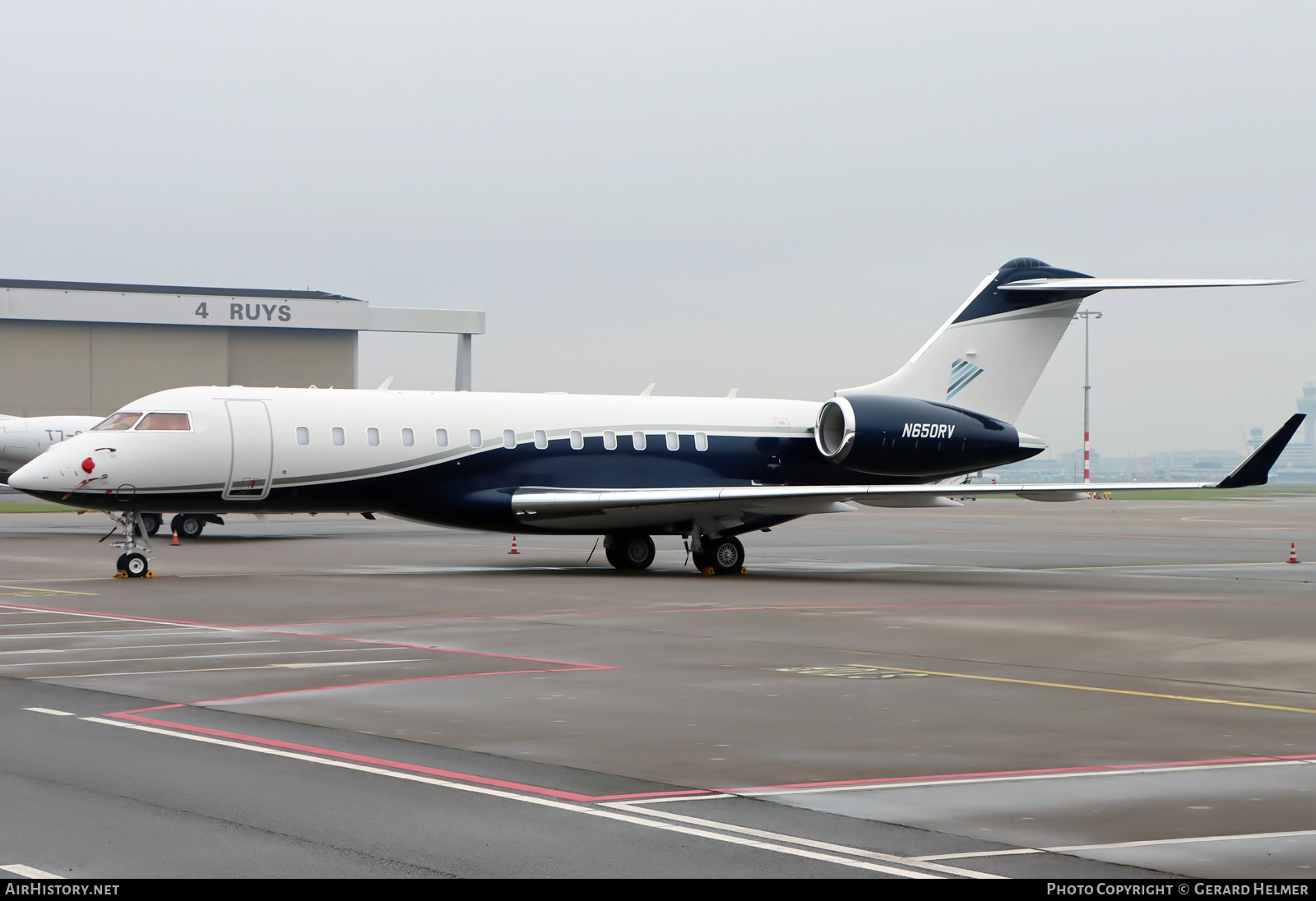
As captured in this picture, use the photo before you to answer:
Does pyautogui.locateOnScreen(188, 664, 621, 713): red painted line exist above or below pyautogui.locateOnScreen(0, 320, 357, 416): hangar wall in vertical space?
below

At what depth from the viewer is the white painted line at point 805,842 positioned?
21.8ft

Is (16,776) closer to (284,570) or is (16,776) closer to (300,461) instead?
(300,461)

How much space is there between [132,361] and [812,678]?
259 feet

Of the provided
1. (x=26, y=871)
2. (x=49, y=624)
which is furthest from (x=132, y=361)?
(x=26, y=871)

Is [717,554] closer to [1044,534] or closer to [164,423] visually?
[164,423]

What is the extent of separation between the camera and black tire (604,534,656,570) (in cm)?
2875

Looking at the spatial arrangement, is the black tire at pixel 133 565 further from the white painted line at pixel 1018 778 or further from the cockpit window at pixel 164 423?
the white painted line at pixel 1018 778

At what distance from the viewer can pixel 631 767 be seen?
29.9 ft

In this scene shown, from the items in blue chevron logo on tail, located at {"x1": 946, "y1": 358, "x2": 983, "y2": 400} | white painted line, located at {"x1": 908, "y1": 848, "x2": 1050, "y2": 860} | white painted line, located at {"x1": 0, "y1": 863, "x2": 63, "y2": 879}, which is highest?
blue chevron logo on tail, located at {"x1": 946, "y1": 358, "x2": 983, "y2": 400}

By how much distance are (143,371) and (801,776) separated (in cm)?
8243

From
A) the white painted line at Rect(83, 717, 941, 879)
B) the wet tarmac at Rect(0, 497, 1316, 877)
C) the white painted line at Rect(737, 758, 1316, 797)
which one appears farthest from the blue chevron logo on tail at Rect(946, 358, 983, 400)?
the white painted line at Rect(83, 717, 941, 879)

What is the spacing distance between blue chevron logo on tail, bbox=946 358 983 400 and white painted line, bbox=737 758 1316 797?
21.2 metres

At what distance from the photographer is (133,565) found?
2467 cm

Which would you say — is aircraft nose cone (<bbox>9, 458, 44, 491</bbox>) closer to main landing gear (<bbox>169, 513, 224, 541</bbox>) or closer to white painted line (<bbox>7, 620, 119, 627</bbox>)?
white painted line (<bbox>7, 620, 119, 627</bbox>)
